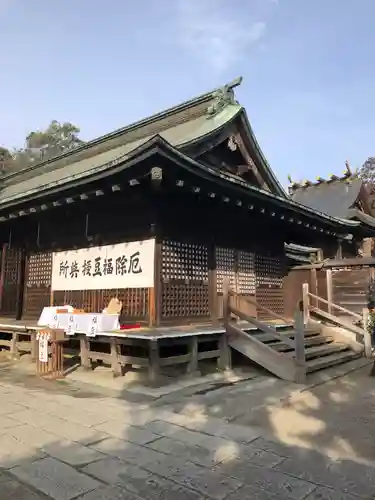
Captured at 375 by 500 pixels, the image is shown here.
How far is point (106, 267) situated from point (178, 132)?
5193mm

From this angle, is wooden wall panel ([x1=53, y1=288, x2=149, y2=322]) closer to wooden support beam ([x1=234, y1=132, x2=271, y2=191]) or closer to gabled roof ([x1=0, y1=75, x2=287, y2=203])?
gabled roof ([x1=0, y1=75, x2=287, y2=203])

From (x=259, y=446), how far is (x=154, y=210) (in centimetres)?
553

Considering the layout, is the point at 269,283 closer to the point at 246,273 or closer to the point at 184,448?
the point at 246,273

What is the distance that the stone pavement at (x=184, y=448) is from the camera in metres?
3.29

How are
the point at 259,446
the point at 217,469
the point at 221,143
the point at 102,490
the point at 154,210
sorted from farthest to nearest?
the point at 221,143, the point at 154,210, the point at 259,446, the point at 217,469, the point at 102,490

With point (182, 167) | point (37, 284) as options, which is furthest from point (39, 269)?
point (182, 167)

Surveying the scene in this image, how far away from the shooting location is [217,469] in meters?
3.68

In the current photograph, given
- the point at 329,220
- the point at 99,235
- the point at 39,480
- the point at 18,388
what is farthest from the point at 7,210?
the point at 329,220

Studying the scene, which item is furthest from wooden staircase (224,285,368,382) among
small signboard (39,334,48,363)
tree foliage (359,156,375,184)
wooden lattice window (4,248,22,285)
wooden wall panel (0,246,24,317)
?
tree foliage (359,156,375,184)

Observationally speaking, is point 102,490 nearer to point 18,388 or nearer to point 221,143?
point 18,388

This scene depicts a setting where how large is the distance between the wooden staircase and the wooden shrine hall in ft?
3.15

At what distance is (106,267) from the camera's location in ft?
31.4

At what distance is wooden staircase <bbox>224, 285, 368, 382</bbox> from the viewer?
7.81 m

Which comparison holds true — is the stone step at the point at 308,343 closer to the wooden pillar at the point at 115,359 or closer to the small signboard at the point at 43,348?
the wooden pillar at the point at 115,359
